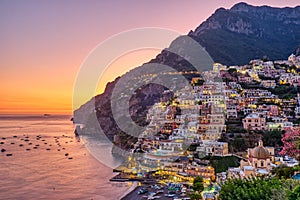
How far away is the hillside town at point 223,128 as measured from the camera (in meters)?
18.6

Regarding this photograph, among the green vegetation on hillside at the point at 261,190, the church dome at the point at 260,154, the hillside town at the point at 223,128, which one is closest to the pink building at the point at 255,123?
the hillside town at the point at 223,128

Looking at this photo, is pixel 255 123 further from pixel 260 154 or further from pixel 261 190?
pixel 261 190

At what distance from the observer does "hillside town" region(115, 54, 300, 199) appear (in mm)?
18609

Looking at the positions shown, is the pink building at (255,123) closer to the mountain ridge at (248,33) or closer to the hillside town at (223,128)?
the hillside town at (223,128)

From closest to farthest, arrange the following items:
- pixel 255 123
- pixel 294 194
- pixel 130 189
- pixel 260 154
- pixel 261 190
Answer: pixel 294 194
pixel 261 190
pixel 260 154
pixel 130 189
pixel 255 123

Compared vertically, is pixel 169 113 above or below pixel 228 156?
above

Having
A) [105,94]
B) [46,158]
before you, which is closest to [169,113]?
[46,158]

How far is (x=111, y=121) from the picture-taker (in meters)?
50.0

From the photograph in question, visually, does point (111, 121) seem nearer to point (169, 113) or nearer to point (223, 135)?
point (169, 113)

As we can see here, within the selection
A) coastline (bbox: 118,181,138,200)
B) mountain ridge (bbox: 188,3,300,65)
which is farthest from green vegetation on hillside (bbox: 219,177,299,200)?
mountain ridge (bbox: 188,3,300,65)

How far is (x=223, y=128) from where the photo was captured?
85.0ft

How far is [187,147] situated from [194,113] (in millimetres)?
8745

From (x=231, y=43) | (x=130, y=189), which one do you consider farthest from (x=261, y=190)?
(x=231, y=43)

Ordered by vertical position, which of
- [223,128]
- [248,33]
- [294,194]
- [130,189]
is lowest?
[130,189]
